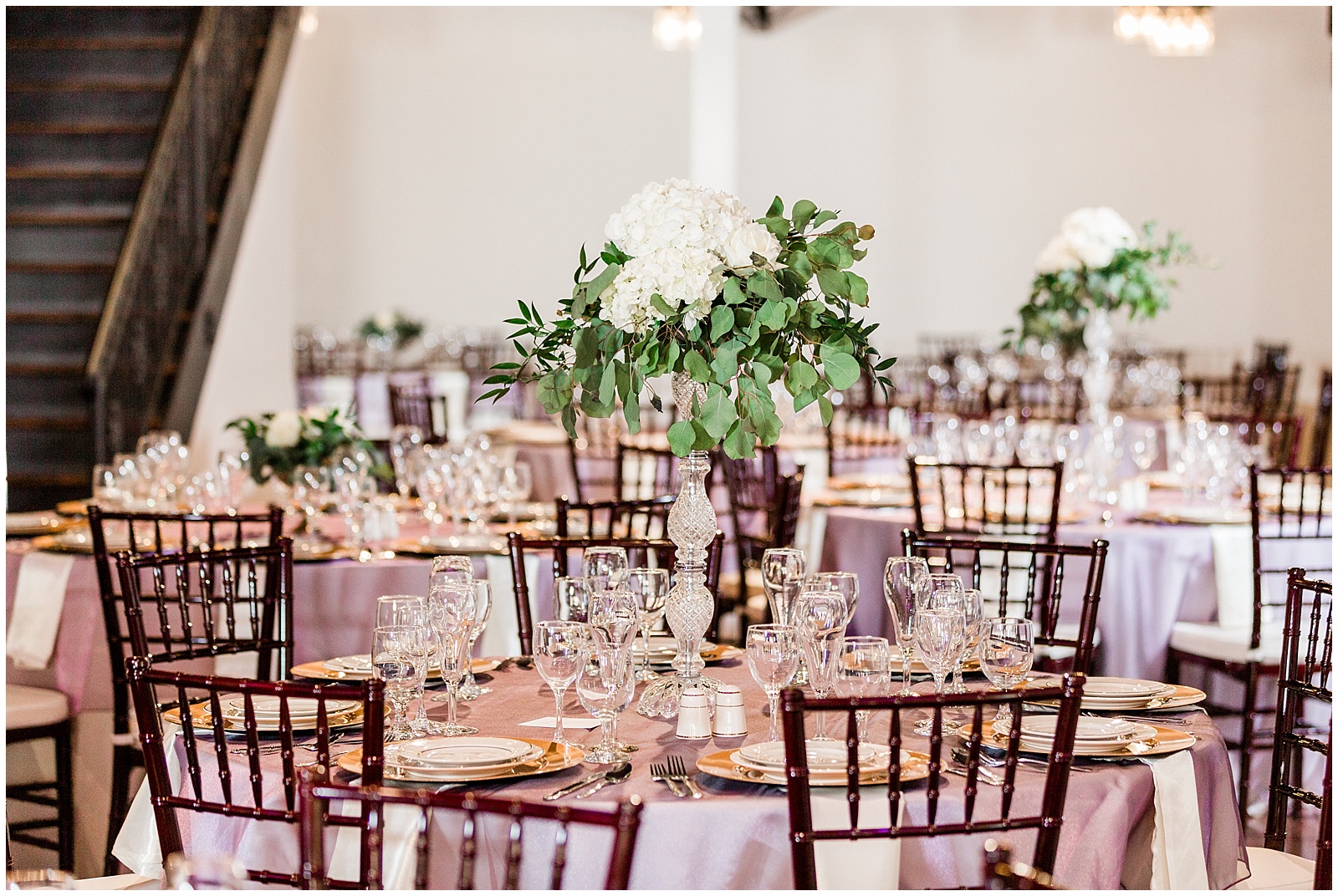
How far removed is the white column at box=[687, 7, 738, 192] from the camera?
32.7 feet

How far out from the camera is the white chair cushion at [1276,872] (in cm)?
242

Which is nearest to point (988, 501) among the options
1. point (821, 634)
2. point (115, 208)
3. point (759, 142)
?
point (821, 634)

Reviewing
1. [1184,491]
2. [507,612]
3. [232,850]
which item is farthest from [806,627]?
[1184,491]

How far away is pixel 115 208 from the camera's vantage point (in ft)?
22.0

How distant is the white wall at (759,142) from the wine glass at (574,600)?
1127 centimetres

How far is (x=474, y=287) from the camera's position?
14.2 metres

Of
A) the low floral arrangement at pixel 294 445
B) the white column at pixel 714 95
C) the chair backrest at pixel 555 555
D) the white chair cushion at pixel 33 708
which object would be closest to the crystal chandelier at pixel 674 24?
the white column at pixel 714 95

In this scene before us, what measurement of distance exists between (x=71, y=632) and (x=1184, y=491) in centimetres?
356

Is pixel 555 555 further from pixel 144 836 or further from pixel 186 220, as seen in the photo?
pixel 186 220

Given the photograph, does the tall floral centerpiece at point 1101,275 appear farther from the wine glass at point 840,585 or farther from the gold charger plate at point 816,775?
the gold charger plate at point 816,775

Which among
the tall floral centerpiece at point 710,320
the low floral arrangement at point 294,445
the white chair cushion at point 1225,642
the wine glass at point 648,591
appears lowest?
the white chair cushion at point 1225,642

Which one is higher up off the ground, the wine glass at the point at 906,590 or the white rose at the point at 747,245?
the white rose at the point at 747,245

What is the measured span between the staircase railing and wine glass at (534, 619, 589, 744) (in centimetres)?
400

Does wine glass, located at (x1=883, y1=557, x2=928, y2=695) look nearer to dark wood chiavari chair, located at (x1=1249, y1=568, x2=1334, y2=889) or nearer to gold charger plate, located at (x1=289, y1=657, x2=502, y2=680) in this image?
dark wood chiavari chair, located at (x1=1249, y1=568, x2=1334, y2=889)
